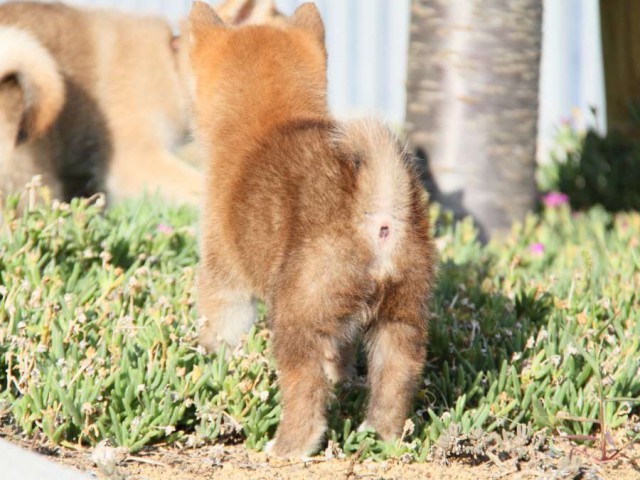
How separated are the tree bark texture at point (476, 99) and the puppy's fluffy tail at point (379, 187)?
289 cm

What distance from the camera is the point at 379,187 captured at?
2859 millimetres

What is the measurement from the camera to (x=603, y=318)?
422 cm

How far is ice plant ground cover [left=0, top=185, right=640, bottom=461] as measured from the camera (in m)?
3.14

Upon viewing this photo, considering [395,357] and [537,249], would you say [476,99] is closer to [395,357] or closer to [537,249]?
[537,249]

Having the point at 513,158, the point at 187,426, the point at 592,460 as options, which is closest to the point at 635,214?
the point at 513,158

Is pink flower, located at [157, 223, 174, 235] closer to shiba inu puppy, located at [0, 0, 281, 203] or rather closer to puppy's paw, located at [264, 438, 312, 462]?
shiba inu puppy, located at [0, 0, 281, 203]

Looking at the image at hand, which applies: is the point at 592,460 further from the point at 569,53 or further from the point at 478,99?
the point at 569,53

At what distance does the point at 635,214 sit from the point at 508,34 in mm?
1760

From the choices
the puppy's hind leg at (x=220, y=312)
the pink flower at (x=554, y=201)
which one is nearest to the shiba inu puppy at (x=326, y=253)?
the puppy's hind leg at (x=220, y=312)

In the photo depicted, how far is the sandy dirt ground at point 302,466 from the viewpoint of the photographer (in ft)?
9.61

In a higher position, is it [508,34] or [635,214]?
[508,34]

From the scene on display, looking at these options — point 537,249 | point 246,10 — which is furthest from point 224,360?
point 537,249

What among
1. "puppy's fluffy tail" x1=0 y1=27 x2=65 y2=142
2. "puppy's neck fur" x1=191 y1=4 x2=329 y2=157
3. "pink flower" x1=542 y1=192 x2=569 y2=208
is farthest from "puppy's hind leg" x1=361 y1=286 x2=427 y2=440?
"pink flower" x1=542 y1=192 x2=569 y2=208

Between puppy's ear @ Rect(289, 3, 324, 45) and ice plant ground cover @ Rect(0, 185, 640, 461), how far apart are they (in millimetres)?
1163
